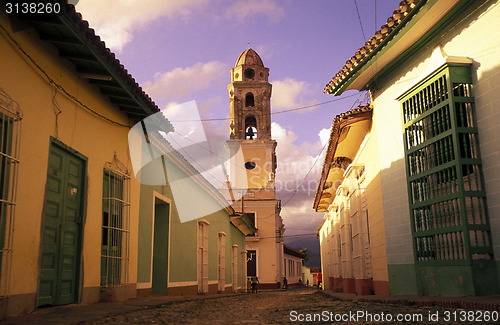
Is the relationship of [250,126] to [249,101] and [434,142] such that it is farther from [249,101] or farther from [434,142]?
[434,142]

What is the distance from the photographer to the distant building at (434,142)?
6.12 metres

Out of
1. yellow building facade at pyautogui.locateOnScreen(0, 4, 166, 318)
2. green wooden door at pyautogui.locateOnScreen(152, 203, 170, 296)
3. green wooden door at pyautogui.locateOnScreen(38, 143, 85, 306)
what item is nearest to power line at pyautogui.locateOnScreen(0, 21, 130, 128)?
yellow building facade at pyautogui.locateOnScreen(0, 4, 166, 318)

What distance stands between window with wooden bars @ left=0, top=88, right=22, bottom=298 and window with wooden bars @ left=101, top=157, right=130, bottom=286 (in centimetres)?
271

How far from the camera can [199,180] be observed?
15469mm

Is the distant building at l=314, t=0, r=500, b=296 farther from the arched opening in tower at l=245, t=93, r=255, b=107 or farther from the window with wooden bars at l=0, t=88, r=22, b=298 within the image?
the arched opening in tower at l=245, t=93, r=255, b=107

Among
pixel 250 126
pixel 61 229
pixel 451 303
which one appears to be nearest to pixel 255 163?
pixel 250 126

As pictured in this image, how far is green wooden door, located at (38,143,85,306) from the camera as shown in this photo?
6191 millimetres

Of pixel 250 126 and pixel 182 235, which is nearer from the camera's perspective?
pixel 182 235

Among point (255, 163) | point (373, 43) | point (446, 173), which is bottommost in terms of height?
point (446, 173)

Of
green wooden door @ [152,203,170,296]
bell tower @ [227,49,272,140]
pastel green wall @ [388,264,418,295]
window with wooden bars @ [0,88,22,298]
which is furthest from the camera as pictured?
bell tower @ [227,49,272,140]

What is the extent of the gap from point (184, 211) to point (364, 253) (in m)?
4.97

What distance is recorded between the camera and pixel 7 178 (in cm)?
516

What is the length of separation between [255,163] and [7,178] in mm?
28609

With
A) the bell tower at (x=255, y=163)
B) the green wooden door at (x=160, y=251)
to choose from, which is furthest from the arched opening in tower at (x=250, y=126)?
the green wooden door at (x=160, y=251)
